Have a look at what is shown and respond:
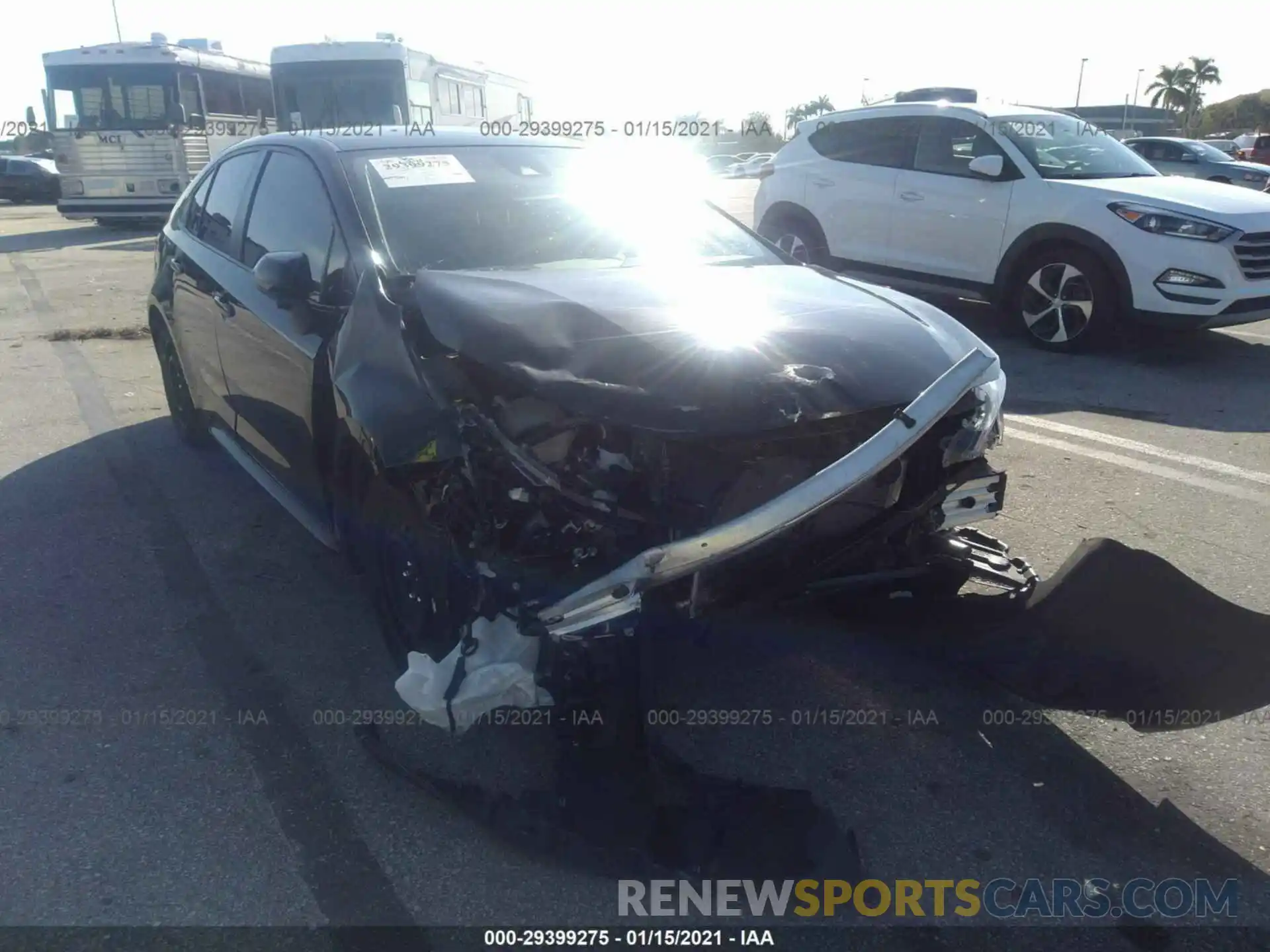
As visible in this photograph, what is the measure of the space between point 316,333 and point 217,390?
146 centimetres

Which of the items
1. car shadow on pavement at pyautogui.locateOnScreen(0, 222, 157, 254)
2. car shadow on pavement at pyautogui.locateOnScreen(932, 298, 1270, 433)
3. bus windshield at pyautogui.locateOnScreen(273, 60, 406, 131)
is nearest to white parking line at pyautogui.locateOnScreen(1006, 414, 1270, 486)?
car shadow on pavement at pyautogui.locateOnScreen(932, 298, 1270, 433)

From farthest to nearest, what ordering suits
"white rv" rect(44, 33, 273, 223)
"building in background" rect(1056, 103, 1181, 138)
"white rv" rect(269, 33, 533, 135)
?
"building in background" rect(1056, 103, 1181, 138) < "white rv" rect(44, 33, 273, 223) < "white rv" rect(269, 33, 533, 135)

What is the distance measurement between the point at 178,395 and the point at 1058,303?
6232 millimetres

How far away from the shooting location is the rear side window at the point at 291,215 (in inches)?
153

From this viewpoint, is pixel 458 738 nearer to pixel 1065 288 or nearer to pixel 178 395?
pixel 178 395

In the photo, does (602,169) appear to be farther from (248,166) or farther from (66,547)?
(66,547)

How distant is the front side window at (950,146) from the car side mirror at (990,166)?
0.15 meters

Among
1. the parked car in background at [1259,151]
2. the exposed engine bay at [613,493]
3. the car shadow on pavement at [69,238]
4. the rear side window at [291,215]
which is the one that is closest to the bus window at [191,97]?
the car shadow on pavement at [69,238]

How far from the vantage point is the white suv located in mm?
7570

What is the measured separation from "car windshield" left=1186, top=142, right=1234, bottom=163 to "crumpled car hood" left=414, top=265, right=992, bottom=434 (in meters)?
19.6

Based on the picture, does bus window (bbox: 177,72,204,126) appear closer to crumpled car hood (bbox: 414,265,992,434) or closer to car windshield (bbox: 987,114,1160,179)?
car windshield (bbox: 987,114,1160,179)

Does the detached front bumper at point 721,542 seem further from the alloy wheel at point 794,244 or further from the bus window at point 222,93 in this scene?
the bus window at point 222,93

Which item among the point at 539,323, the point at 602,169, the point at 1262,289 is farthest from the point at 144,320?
the point at 1262,289

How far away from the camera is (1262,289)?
755 centimetres
